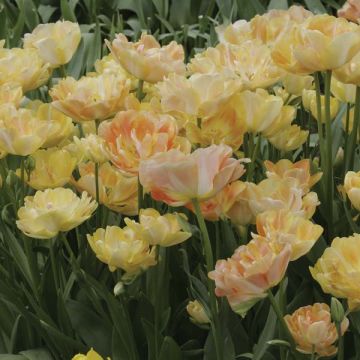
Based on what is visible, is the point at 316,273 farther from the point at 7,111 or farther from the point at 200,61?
the point at 7,111

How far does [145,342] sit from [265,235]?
0.36 metres

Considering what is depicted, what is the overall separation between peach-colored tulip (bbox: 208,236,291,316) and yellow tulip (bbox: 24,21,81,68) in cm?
68

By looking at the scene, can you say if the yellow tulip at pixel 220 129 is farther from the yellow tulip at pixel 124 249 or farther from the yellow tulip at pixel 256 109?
the yellow tulip at pixel 124 249

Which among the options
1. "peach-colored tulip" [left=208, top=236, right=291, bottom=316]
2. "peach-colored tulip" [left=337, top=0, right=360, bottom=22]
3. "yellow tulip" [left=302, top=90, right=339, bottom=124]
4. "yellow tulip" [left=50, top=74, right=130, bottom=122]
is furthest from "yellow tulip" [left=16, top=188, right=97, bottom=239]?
"peach-colored tulip" [left=337, top=0, right=360, bottom=22]

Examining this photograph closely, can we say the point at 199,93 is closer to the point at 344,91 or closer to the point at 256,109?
the point at 256,109

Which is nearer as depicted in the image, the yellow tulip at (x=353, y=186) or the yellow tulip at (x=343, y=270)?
the yellow tulip at (x=343, y=270)

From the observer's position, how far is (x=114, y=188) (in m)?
1.34

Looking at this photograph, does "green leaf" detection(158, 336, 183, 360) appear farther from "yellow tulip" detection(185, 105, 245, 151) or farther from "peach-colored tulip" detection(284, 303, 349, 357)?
"yellow tulip" detection(185, 105, 245, 151)

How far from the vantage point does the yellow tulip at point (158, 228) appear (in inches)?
45.5

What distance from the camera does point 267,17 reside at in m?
1.60

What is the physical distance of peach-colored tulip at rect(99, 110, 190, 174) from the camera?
3.76ft

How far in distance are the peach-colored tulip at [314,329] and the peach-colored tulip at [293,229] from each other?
8 centimetres

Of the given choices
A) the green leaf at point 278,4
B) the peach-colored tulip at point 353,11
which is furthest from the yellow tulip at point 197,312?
the green leaf at point 278,4

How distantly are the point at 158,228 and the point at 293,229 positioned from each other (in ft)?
0.57
